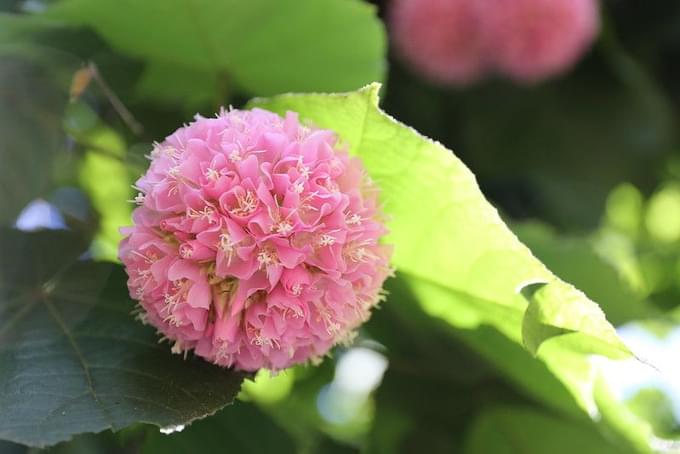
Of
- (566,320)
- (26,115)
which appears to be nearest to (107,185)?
(26,115)

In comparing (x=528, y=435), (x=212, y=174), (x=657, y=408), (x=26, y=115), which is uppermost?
(x=212, y=174)

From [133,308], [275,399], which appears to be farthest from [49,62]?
[275,399]

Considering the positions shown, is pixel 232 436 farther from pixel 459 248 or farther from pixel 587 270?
pixel 587 270

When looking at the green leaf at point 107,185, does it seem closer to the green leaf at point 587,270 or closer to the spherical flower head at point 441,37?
the green leaf at point 587,270

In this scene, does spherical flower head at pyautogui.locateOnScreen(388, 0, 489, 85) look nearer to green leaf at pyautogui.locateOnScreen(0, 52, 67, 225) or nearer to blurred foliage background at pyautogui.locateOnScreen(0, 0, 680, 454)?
blurred foliage background at pyautogui.locateOnScreen(0, 0, 680, 454)

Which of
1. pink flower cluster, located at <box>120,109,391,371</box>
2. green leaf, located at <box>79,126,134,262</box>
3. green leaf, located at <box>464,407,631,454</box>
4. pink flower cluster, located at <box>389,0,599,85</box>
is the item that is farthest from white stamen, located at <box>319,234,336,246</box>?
pink flower cluster, located at <box>389,0,599,85</box>

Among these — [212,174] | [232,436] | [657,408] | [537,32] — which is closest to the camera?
[212,174]

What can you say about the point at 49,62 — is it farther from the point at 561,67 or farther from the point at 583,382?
the point at 561,67

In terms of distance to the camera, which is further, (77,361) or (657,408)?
(657,408)
